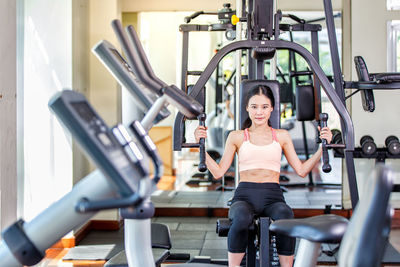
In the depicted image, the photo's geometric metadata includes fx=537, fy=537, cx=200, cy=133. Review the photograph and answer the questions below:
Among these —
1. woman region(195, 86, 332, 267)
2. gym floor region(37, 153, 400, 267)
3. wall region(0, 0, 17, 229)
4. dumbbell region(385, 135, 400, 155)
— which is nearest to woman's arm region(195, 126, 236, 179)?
woman region(195, 86, 332, 267)

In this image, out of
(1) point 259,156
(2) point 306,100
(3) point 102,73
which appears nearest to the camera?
(1) point 259,156

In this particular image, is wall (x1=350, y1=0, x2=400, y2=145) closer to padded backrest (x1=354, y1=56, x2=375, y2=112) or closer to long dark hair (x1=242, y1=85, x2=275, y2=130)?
padded backrest (x1=354, y1=56, x2=375, y2=112)

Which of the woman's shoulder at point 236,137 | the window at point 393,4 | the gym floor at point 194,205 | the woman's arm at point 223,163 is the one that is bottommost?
the gym floor at point 194,205

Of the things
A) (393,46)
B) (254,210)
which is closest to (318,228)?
(254,210)

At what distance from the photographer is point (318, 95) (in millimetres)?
3332

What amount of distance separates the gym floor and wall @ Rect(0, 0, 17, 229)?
46.1 inches

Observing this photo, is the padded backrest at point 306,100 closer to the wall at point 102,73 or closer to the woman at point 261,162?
the woman at point 261,162

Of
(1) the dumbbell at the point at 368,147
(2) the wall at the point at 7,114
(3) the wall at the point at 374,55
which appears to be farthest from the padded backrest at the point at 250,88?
(3) the wall at the point at 374,55

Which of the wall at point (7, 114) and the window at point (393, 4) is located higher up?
the window at point (393, 4)

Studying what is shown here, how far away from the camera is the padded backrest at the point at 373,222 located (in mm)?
1089

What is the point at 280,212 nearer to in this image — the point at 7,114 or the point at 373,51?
the point at 7,114

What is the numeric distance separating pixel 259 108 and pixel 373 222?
6.15ft

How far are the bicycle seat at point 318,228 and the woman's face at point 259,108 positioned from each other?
1.53 meters

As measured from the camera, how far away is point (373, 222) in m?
1.10
